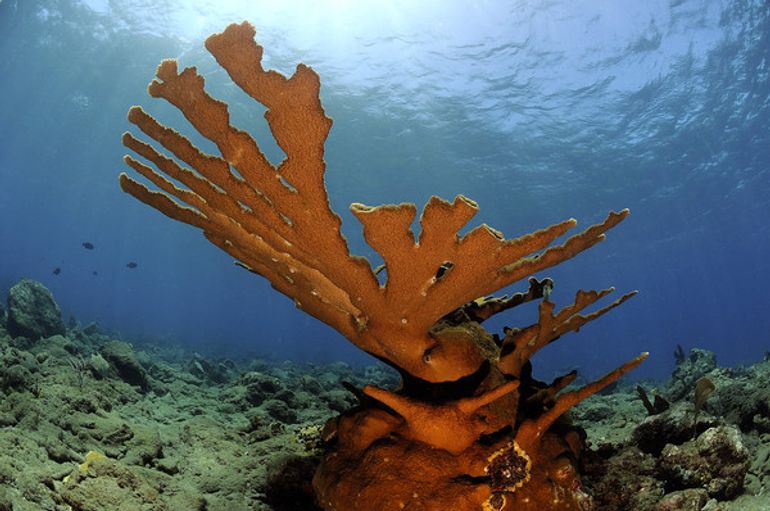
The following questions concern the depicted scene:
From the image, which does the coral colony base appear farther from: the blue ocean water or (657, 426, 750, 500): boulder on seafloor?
the blue ocean water

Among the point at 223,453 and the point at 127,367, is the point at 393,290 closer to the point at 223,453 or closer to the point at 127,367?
the point at 223,453

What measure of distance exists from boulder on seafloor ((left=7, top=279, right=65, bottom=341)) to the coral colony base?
12491 mm

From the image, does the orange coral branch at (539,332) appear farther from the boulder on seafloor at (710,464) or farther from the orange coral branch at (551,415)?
the boulder on seafloor at (710,464)

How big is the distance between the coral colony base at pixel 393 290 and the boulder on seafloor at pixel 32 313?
492 inches

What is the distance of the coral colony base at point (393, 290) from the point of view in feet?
5.62

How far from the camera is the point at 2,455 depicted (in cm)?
349

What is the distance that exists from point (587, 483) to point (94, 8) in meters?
31.5

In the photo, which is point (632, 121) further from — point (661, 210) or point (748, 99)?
point (661, 210)

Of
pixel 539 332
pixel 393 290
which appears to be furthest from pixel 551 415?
pixel 393 290

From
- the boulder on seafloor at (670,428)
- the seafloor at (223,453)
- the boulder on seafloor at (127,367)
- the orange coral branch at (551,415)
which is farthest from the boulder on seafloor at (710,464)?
the boulder on seafloor at (127,367)

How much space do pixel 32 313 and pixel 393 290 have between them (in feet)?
45.7

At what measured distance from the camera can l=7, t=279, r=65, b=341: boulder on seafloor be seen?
11.5 meters

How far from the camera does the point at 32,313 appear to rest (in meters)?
11.9

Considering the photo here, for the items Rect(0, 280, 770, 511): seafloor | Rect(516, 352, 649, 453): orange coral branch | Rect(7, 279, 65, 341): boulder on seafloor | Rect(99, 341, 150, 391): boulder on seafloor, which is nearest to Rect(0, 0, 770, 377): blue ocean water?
Rect(7, 279, 65, 341): boulder on seafloor
